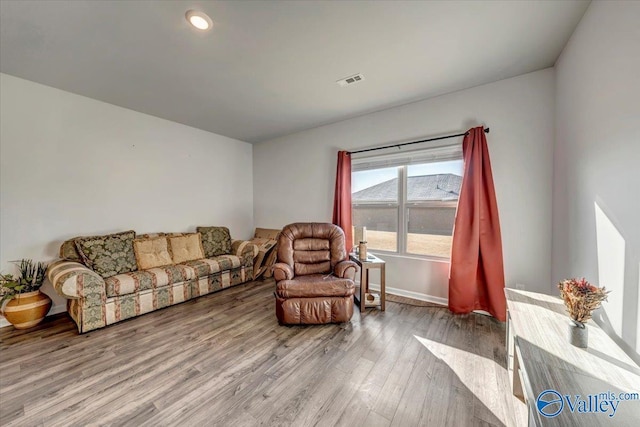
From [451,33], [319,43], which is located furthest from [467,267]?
[319,43]

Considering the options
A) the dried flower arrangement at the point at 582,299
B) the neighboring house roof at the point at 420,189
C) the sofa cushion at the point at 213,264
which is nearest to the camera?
the dried flower arrangement at the point at 582,299

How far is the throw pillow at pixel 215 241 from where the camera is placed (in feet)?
12.2

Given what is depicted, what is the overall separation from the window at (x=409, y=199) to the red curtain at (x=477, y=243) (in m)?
0.24

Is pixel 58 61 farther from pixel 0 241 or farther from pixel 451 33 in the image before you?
pixel 451 33

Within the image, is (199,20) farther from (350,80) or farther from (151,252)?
(151,252)

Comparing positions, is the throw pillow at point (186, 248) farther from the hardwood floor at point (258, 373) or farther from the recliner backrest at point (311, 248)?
the recliner backrest at point (311, 248)

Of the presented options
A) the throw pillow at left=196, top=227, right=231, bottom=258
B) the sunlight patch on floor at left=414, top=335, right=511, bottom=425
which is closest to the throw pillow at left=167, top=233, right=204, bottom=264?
the throw pillow at left=196, top=227, right=231, bottom=258

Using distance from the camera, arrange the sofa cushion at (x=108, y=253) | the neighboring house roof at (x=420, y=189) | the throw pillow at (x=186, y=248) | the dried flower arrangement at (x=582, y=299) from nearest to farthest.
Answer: the dried flower arrangement at (x=582, y=299)
the sofa cushion at (x=108, y=253)
the neighboring house roof at (x=420, y=189)
the throw pillow at (x=186, y=248)

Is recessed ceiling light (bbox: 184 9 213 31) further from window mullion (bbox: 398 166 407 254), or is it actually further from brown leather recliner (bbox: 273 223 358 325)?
window mullion (bbox: 398 166 407 254)

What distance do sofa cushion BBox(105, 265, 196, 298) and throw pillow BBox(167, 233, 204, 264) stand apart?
0.93 feet

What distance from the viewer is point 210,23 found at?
1.69 meters

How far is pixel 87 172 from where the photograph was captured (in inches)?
115

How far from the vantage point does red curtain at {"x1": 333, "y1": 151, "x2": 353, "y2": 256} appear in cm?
352

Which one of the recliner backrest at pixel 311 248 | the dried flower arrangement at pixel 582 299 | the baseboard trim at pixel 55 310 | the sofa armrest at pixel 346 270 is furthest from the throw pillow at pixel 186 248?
the dried flower arrangement at pixel 582 299
